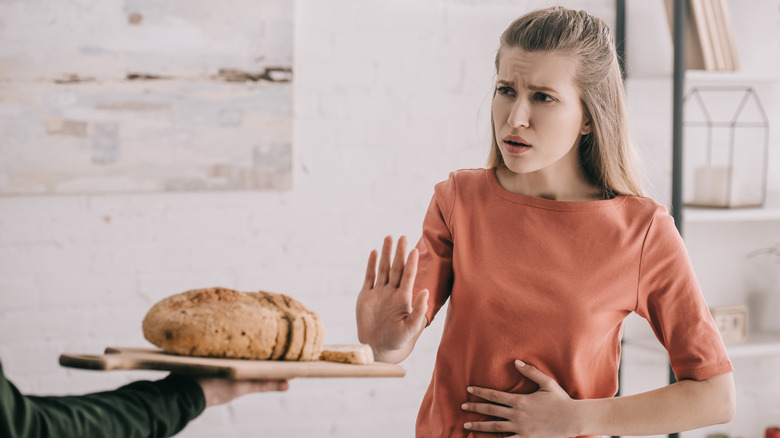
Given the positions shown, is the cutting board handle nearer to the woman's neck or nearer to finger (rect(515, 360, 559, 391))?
finger (rect(515, 360, 559, 391))

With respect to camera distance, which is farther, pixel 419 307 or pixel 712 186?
pixel 712 186

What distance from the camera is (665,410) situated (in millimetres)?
1242

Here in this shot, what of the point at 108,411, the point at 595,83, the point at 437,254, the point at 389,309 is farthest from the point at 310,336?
the point at 595,83

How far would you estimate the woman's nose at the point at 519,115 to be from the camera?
1233 mm

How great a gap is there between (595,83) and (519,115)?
17 cm

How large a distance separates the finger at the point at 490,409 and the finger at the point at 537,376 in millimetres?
64

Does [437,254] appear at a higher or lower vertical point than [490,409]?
higher

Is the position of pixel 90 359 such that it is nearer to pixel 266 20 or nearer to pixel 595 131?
pixel 595 131

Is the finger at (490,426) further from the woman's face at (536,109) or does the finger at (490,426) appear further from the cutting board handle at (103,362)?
the cutting board handle at (103,362)

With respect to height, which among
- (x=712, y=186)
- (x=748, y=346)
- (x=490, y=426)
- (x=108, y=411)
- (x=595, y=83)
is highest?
(x=595, y=83)

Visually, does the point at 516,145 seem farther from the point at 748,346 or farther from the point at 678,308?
the point at 748,346

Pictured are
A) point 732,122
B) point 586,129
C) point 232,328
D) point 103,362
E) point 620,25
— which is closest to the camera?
point 103,362

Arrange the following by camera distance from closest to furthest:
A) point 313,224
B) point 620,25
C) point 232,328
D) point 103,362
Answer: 1. point 103,362
2. point 232,328
3. point 313,224
4. point 620,25

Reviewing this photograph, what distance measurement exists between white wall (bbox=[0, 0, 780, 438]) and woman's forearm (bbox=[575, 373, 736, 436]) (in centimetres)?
108
